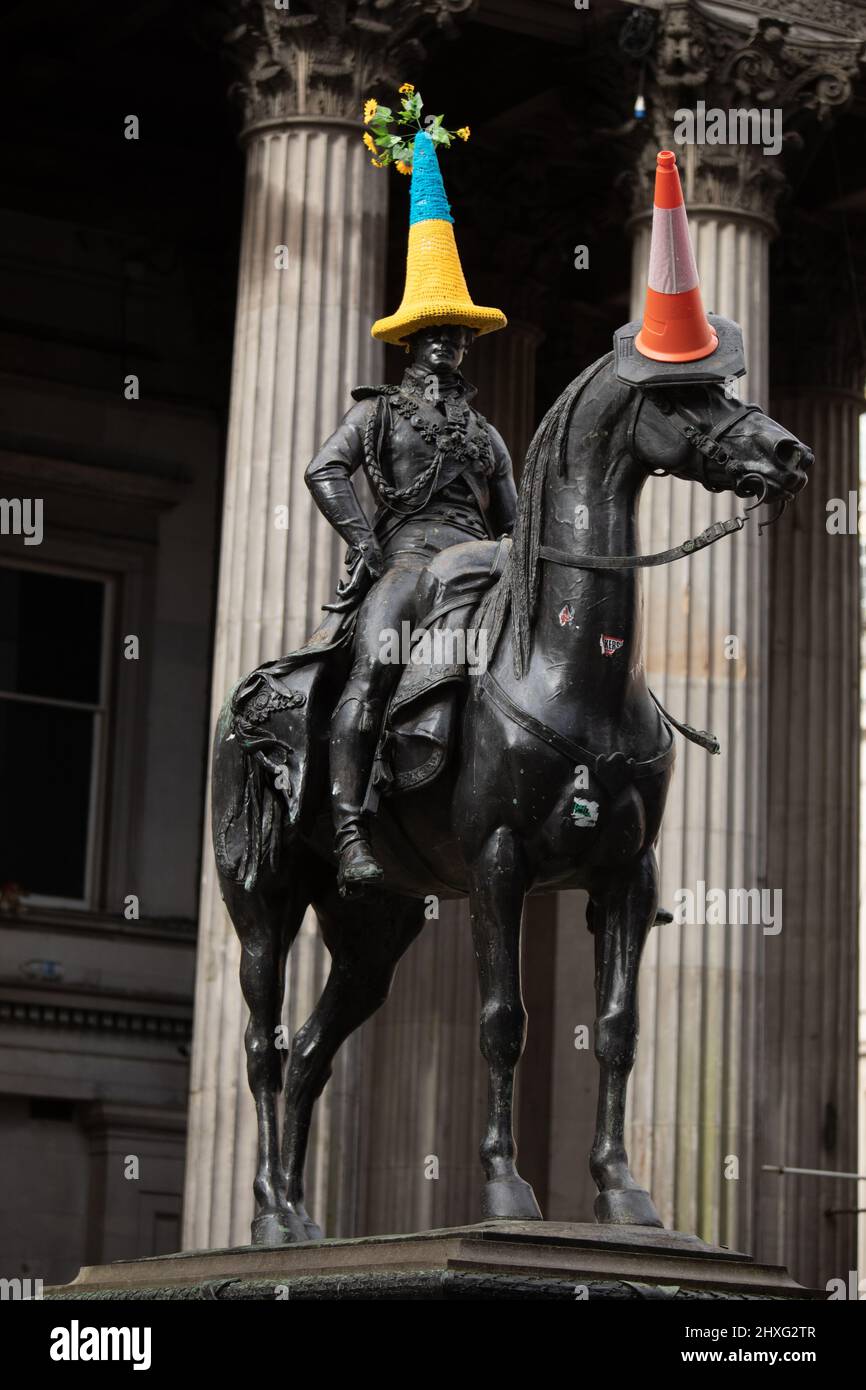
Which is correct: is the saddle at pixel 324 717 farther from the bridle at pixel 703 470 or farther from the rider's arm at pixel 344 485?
the bridle at pixel 703 470

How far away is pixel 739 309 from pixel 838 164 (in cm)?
604

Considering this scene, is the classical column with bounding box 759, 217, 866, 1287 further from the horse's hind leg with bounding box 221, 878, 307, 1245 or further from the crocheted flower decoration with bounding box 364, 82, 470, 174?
the horse's hind leg with bounding box 221, 878, 307, 1245

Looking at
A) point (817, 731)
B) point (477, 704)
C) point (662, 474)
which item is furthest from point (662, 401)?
point (817, 731)

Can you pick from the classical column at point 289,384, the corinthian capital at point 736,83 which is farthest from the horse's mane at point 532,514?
the corinthian capital at point 736,83

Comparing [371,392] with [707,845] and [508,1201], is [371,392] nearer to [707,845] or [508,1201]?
[508,1201]

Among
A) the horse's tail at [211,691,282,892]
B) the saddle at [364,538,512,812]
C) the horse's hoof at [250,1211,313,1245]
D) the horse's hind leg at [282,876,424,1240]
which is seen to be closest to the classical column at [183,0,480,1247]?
the horse's hind leg at [282,876,424,1240]

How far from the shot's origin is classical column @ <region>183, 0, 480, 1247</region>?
69.9 feet

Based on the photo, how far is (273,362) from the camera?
22.7m

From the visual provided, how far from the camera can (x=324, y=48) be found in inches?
922

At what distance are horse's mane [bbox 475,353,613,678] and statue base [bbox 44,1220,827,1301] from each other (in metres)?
2.42

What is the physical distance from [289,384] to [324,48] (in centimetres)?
284

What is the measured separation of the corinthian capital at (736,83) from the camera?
24688mm

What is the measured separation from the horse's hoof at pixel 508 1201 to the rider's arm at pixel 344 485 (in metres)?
3.08
